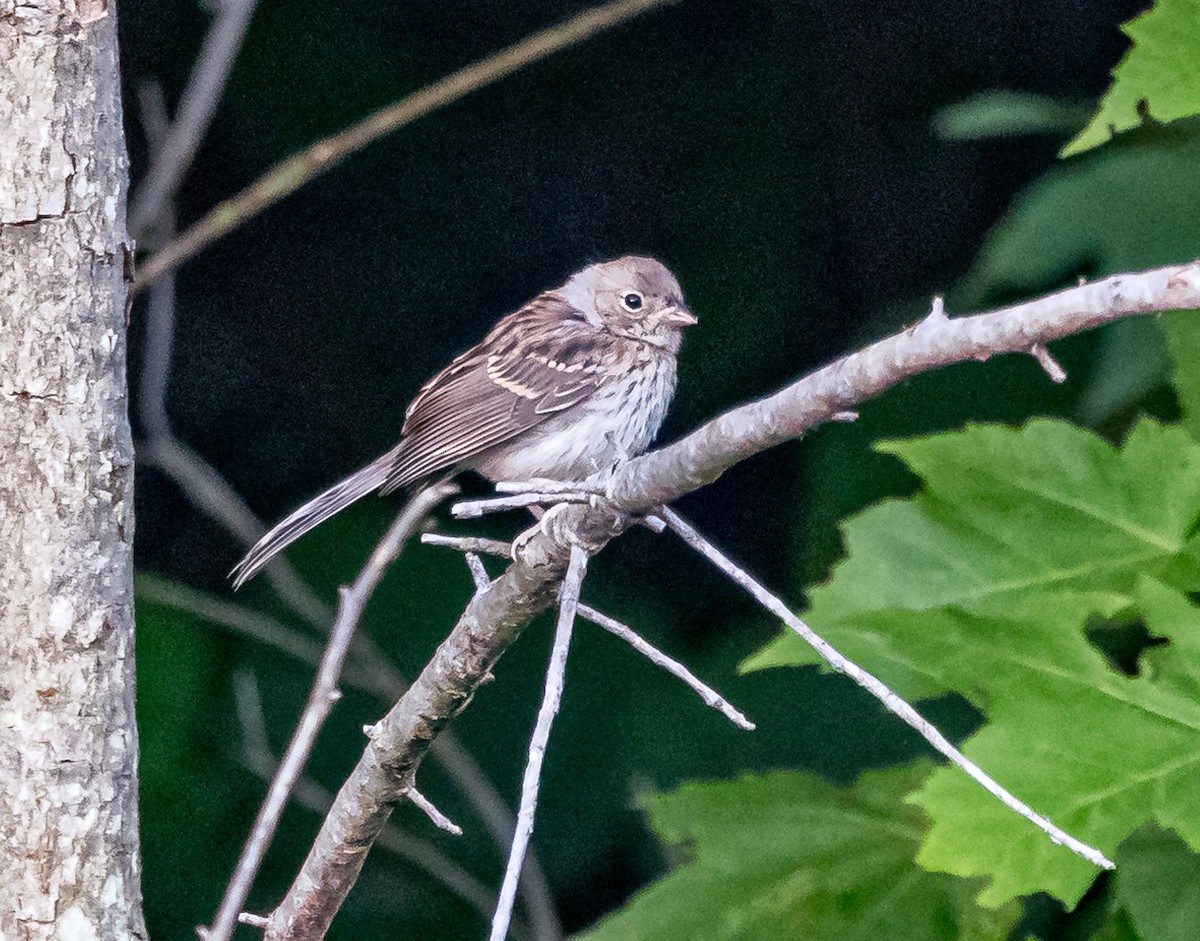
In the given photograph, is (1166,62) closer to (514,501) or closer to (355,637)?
(514,501)

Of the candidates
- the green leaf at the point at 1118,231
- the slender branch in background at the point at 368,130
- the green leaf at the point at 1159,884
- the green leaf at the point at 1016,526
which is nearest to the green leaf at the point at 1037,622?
the green leaf at the point at 1016,526

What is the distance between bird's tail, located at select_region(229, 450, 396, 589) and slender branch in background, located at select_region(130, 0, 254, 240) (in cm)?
32

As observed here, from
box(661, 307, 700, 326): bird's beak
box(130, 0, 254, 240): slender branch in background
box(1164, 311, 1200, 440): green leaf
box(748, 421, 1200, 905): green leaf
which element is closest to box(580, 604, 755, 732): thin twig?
box(748, 421, 1200, 905): green leaf

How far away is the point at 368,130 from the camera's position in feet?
4.32

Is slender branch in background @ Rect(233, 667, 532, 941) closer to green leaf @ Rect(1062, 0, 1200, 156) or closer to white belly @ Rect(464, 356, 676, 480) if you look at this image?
white belly @ Rect(464, 356, 676, 480)

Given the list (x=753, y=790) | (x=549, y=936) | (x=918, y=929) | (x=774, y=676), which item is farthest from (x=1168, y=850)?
(x=549, y=936)

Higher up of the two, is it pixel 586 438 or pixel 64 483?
pixel 586 438

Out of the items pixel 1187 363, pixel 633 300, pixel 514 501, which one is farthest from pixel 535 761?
pixel 633 300

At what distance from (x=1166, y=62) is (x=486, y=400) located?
707 mm

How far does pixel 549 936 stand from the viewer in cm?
151

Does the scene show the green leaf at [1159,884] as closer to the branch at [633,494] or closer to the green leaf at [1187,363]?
the green leaf at [1187,363]

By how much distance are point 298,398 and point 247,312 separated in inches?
3.9

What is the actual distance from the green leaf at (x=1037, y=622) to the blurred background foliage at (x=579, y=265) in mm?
482

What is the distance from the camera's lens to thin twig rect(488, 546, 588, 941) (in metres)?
0.64
